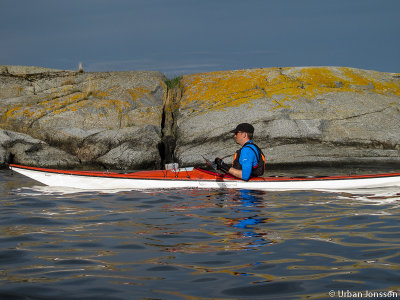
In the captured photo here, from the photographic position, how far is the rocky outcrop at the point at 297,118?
14258mm

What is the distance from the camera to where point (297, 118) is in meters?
14.7

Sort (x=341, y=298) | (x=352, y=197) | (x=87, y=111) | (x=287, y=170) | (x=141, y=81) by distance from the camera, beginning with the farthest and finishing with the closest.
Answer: (x=141, y=81) < (x=87, y=111) < (x=287, y=170) < (x=352, y=197) < (x=341, y=298)

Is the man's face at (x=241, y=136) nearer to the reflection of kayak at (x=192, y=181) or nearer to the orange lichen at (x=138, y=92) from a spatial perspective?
the reflection of kayak at (x=192, y=181)

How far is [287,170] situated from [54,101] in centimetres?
865

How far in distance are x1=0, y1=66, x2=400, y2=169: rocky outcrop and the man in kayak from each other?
4.57m

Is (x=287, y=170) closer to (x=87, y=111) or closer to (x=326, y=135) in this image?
(x=326, y=135)

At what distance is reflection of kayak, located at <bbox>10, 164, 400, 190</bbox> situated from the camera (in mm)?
9656

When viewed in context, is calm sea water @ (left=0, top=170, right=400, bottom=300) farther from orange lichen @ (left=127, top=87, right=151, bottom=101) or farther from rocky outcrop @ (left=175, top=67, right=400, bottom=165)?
orange lichen @ (left=127, top=87, right=151, bottom=101)

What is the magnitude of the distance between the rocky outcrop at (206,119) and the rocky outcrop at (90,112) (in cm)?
4

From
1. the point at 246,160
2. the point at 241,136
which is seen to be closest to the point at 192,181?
the point at 246,160

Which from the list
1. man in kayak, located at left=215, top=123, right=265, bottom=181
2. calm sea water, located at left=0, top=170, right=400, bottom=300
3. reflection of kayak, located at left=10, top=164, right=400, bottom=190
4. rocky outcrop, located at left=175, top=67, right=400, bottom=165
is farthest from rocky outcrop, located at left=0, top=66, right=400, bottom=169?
calm sea water, located at left=0, top=170, right=400, bottom=300

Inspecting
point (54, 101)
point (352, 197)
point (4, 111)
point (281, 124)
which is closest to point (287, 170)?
point (281, 124)

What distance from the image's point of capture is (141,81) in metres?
17.6

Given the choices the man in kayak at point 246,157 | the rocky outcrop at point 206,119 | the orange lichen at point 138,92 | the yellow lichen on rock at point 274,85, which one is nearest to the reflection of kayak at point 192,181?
the man in kayak at point 246,157
